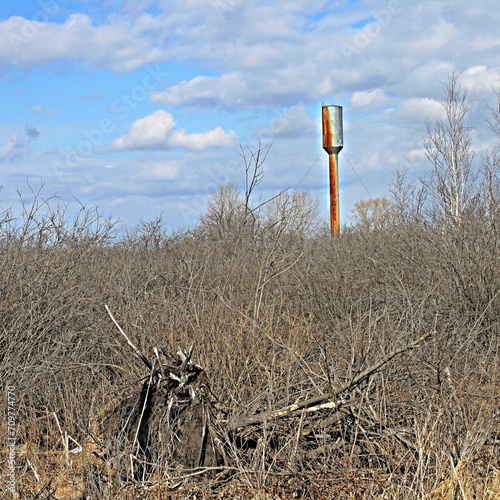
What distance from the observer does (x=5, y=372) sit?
22.7ft

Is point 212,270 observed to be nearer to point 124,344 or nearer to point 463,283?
point 124,344

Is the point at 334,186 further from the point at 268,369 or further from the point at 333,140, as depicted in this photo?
the point at 268,369

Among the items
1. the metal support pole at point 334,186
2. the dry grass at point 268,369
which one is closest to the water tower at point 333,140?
the metal support pole at point 334,186

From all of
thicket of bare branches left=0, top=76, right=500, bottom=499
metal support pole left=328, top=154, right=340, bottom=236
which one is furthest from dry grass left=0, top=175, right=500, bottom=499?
metal support pole left=328, top=154, right=340, bottom=236

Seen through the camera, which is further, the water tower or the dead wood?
the water tower

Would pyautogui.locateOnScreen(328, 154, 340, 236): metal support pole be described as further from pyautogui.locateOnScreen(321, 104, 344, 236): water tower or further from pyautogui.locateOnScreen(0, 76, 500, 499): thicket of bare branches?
pyautogui.locateOnScreen(0, 76, 500, 499): thicket of bare branches

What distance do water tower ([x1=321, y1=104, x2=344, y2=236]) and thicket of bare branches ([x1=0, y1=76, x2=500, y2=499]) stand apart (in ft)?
31.9

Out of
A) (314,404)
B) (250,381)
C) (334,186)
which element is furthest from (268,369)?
(334,186)

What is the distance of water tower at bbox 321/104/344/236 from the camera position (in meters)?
20.3

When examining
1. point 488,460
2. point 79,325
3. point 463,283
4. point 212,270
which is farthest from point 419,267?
point 488,460

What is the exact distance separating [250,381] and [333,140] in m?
14.6

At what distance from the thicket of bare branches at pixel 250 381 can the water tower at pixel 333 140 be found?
973 cm

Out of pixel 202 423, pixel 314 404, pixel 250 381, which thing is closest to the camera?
pixel 202 423

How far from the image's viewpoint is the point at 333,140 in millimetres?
20281
